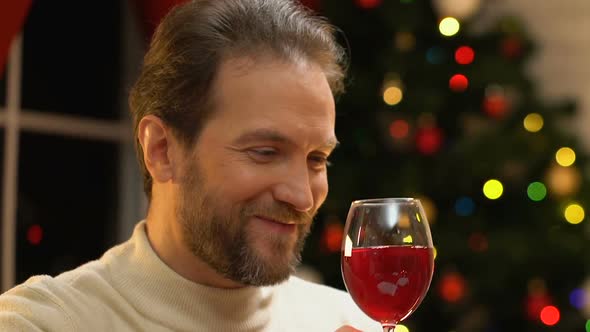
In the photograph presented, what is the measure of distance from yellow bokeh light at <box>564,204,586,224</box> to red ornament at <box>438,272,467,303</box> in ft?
1.75

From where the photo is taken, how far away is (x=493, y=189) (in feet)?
14.0

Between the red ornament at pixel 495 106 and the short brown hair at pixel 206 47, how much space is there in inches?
92.1

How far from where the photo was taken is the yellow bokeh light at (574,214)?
4.29 metres

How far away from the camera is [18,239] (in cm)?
435

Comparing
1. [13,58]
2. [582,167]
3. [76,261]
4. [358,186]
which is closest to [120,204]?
[76,261]

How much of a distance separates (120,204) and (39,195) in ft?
1.86

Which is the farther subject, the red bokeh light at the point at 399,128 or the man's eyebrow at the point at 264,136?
the red bokeh light at the point at 399,128

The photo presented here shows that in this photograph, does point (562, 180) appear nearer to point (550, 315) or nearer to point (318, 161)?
point (550, 315)

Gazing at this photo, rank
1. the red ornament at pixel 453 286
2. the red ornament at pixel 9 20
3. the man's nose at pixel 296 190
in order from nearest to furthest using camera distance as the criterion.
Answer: the man's nose at pixel 296 190
the red ornament at pixel 9 20
the red ornament at pixel 453 286

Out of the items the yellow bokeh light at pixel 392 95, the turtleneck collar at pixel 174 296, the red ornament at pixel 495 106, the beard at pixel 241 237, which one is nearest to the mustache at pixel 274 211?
the beard at pixel 241 237

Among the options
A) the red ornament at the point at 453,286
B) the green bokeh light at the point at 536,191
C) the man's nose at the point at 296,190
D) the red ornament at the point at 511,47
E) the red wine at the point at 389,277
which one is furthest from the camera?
the red ornament at the point at 511,47

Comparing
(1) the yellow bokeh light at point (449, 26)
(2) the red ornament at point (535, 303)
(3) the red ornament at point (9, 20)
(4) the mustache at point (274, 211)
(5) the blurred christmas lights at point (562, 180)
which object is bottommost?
(2) the red ornament at point (535, 303)

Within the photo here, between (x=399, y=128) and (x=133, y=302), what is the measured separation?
2513 mm

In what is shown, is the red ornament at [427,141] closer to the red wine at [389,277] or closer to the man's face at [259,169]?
the man's face at [259,169]
